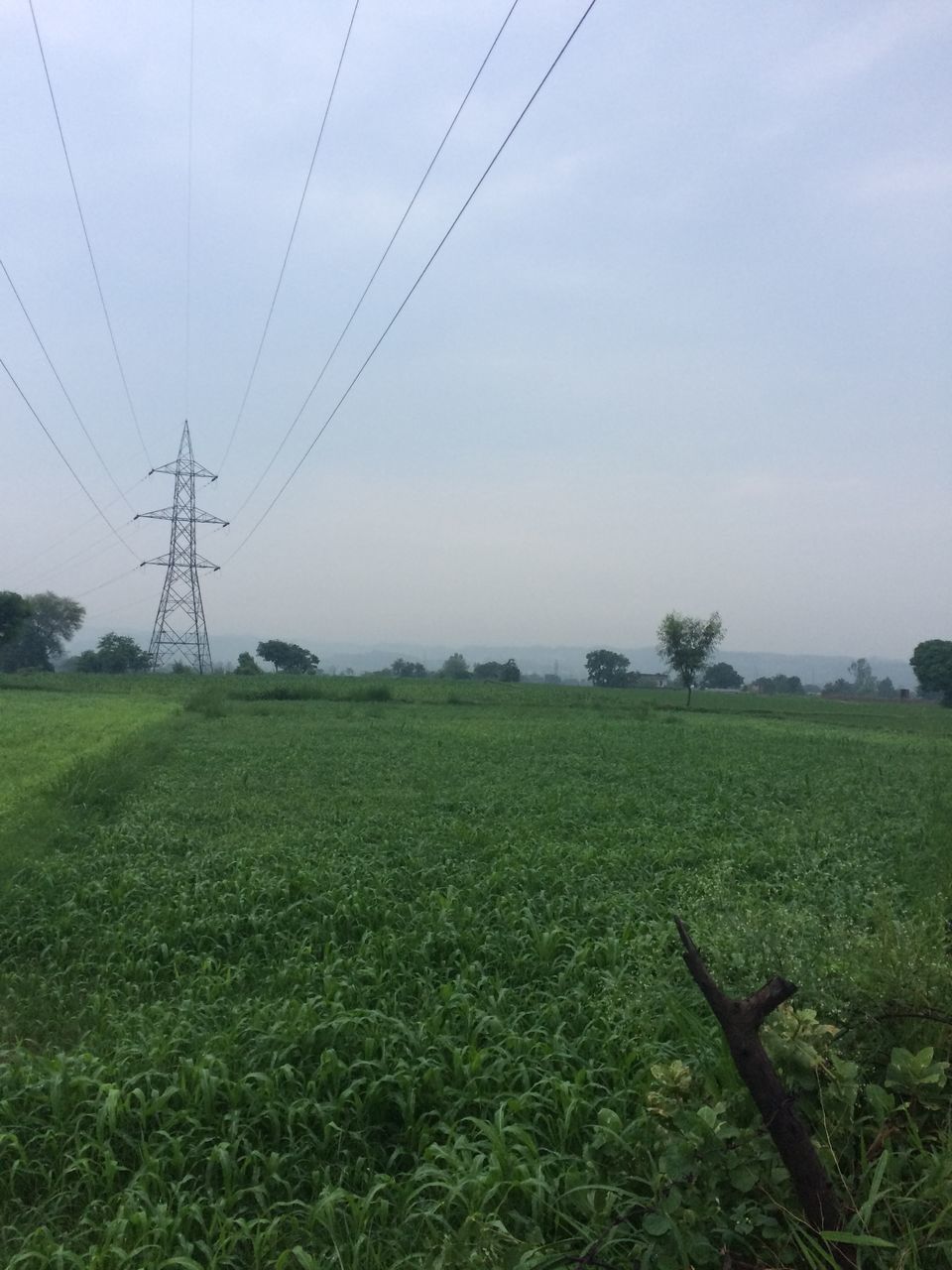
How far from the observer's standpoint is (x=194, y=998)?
577cm

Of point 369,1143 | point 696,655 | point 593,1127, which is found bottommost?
point 369,1143

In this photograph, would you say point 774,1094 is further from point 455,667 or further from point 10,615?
point 455,667

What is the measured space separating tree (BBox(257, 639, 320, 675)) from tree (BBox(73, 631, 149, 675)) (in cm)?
1254

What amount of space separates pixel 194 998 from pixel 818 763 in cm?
1640

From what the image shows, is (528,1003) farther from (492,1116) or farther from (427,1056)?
(492,1116)

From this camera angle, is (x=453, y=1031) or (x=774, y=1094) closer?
(x=774, y=1094)

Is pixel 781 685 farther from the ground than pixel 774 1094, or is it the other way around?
pixel 781 685

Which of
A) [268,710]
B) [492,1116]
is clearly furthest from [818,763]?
[268,710]

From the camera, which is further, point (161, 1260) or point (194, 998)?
point (194, 998)

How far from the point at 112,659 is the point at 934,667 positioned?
66.2 m

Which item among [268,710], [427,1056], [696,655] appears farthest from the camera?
[696,655]

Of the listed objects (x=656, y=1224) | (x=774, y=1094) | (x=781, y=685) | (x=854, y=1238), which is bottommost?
(x=656, y=1224)

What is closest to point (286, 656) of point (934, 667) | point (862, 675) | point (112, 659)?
point (112, 659)

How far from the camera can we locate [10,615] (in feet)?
195
